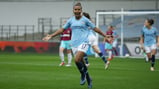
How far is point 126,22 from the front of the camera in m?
37.7

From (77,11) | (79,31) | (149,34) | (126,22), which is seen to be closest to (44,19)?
(126,22)

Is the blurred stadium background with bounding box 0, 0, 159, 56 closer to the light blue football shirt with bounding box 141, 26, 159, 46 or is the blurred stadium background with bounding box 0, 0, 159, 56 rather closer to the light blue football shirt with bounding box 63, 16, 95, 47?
the light blue football shirt with bounding box 141, 26, 159, 46

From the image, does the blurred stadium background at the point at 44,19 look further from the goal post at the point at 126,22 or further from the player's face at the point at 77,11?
the player's face at the point at 77,11

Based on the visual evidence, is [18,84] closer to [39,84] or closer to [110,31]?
[39,84]

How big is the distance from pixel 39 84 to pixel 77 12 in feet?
7.72

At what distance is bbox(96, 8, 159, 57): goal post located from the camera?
35.6 metres

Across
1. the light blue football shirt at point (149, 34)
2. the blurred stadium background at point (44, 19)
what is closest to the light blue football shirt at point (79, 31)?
the light blue football shirt at point (149, 34)

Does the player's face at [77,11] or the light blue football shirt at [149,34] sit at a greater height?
the player's face at [77,11]

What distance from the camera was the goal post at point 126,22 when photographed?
3562cm

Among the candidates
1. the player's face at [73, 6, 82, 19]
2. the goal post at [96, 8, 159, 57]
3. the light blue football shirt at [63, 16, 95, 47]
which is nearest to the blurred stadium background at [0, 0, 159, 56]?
the goal post at [96, 8, 159, 57]

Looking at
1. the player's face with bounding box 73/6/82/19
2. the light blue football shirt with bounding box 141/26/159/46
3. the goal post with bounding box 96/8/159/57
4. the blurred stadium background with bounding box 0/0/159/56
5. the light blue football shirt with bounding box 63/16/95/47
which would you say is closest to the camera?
the player's face with bounding box 73/6/82/19

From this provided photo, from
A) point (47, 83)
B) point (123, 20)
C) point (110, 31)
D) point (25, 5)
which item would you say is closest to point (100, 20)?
point (123, 20)

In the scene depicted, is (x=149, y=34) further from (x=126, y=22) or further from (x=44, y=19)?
(x=44, y=19)

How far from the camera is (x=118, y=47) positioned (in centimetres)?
3625
